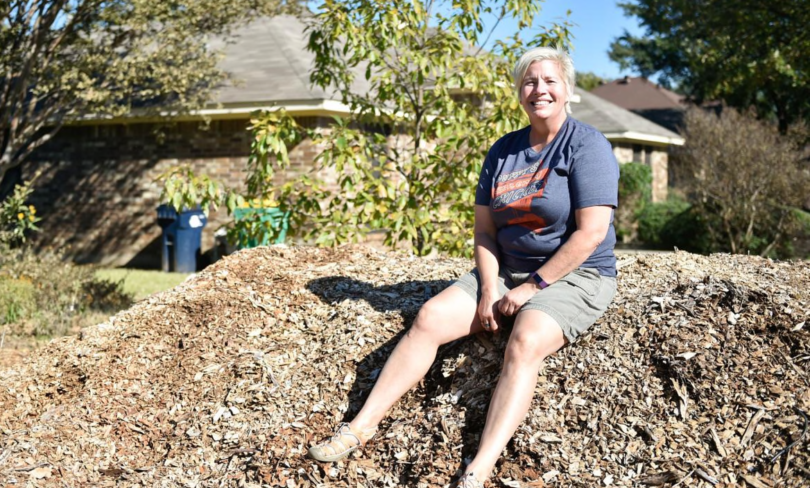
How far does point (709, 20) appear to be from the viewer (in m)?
18.1

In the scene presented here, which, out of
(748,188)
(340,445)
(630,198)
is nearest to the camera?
(340,445)

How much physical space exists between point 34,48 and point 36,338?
513cm

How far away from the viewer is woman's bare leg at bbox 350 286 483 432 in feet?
12.4

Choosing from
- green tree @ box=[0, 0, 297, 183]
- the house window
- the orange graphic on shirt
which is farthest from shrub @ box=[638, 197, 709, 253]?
the orange graphic on shirt

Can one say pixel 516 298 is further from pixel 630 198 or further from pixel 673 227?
pixel 630 198

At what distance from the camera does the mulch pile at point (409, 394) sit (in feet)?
11.5

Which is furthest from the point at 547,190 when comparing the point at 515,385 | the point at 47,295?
the point at 47,295

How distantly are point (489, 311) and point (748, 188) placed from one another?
40.8ft

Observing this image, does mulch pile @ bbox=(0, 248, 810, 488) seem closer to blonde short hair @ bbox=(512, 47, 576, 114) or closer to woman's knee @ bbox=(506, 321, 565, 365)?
woman's knee @ bbox=(506, 321, 565, 365)

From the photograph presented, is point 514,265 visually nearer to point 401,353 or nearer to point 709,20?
point 401,353

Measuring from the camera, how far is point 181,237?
13.6 m

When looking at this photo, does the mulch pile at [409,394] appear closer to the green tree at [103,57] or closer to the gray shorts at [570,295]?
the gray shorts at [570,295]

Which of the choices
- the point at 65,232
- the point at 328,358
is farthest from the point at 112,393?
the point at 65,232

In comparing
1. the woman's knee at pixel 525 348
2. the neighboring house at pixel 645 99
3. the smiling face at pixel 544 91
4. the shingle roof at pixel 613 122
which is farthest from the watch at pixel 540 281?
the neighboring house at pixel 645 99
